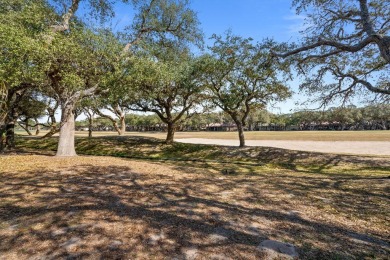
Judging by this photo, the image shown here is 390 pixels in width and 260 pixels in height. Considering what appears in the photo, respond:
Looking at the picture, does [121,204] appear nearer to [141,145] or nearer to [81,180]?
[81,180]

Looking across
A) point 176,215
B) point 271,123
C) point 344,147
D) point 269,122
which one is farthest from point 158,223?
point 271,123

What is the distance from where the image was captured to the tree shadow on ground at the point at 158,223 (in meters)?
3.64

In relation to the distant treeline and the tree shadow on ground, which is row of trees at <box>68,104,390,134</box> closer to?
the distant treeline

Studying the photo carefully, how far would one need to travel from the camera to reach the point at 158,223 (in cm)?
451

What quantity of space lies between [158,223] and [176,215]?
535 millimetres

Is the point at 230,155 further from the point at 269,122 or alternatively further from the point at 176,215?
the point at 269,122

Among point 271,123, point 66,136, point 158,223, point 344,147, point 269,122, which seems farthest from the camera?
point 271,123

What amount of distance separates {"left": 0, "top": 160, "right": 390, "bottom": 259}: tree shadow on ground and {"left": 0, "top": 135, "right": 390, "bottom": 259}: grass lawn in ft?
0.06

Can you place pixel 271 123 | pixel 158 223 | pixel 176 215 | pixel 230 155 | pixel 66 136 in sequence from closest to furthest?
pixel 158 223
pixel 176 215
pixel 66 136
pixel 230 155
pixel 271 123

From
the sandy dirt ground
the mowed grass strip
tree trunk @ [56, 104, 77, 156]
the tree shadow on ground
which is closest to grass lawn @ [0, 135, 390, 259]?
the tree shadow on ground

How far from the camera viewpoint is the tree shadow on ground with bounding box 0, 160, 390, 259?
11.9ft

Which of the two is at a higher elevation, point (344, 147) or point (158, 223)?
point (158, 223)

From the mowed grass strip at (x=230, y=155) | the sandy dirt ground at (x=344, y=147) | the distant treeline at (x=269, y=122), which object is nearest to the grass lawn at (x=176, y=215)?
the mowed grass strip at (x=230, y=155)

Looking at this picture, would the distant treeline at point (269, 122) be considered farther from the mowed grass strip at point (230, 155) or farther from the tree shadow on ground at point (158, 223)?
the tree shadow on ground at point (158, 223)
